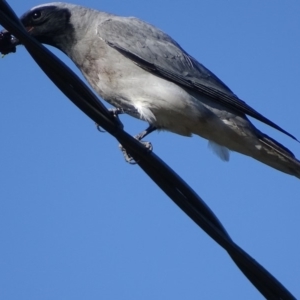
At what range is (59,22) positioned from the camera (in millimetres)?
7984

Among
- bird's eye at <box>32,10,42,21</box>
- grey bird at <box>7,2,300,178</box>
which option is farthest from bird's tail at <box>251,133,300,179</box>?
bird's eye at <box>32,10,42,21</box>

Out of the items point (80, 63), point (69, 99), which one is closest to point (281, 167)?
point (80, 63)

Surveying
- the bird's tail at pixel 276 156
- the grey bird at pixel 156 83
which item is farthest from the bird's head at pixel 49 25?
the bird's tail at pixel 276 156

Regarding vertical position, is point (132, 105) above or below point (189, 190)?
above

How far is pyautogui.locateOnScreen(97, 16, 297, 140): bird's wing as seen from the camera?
7.34m

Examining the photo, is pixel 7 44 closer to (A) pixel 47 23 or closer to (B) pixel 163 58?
(A) pixel 47 23

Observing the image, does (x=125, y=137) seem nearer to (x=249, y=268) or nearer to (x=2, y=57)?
(x=249, y=268)

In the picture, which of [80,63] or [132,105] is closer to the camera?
[132,105]

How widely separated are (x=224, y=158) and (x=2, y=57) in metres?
2.37

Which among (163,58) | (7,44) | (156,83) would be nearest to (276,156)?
(156,83)

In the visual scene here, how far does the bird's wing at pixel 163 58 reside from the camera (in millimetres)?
7344

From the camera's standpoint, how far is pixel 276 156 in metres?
7.18

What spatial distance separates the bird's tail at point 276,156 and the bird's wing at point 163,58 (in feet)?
1.26

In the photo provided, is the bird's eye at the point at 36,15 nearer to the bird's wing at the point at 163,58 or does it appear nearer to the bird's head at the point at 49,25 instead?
the bird's head at the point at 49,25
